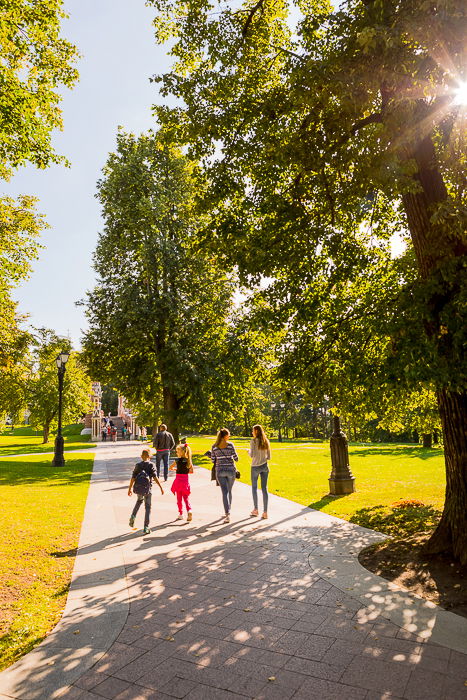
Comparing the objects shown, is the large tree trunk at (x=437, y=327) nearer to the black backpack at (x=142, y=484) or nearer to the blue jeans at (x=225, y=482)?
the blue jeans at (x=225, y=482)

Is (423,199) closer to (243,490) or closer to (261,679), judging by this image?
(261,679)

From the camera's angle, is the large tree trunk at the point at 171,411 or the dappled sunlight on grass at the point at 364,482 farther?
the large tree trunk at the point at 171,411

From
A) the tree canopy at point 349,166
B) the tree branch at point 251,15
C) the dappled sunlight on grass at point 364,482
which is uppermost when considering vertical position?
the tree branch at point 251,15

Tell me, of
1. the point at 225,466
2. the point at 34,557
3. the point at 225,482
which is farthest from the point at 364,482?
the point at 34,557

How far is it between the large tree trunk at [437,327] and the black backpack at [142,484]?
193 inches

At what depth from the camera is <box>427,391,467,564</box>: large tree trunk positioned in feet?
20.8

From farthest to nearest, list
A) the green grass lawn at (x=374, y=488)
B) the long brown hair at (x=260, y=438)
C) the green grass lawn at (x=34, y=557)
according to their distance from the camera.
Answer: the green grass lawn at (x=374, y=488)
the long brown hair at (x=260, y=438)
the green grass lawn at (x=34, y=557)

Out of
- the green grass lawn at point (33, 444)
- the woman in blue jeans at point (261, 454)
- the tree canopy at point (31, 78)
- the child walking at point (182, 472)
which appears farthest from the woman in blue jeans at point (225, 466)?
the green grass lawn at point (33, 444)

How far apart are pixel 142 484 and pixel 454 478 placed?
210 inches

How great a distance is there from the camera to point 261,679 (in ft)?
11.9

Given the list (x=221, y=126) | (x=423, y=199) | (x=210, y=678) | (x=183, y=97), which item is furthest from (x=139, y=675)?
(x=183, y=97)

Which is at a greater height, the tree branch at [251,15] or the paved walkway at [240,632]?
the tree branch at [251,15]

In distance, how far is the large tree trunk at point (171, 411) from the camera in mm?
23609

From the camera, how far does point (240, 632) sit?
4.45 meters
